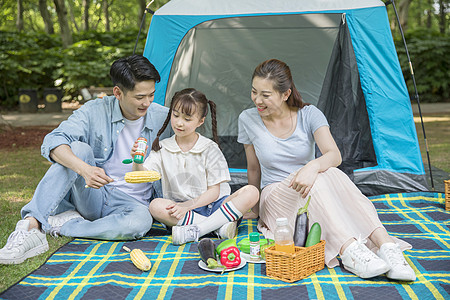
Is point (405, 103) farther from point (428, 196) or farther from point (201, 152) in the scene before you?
point (201, 152)

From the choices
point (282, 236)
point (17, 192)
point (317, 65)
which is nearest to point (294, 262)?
point (282, 236)

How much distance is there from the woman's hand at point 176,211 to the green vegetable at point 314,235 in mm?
754

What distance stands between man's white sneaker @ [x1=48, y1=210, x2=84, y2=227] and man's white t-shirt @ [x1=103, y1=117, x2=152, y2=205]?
25 cm

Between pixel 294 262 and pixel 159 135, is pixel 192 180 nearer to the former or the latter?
pixel 159 135

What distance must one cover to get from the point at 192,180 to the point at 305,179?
0.72m

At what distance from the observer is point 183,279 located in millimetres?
2031

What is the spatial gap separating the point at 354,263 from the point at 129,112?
1.45m

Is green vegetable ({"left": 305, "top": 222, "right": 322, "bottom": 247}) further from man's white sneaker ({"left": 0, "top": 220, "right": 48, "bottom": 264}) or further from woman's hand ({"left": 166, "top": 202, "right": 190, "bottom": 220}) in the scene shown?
man's white sneaker ({"left": 0, "top": 220, "right": 48, "bottom": 264})

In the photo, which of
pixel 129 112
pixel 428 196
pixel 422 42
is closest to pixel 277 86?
pixel 129 112

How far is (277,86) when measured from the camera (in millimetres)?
2514

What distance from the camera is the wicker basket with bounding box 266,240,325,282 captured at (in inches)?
76.7

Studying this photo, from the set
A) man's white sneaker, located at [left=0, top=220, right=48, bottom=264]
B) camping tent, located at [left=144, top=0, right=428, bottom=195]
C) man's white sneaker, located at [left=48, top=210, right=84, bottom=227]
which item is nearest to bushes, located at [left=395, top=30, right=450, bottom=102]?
camping tent, located at [left=144, top=0, right=428, bottom=195]

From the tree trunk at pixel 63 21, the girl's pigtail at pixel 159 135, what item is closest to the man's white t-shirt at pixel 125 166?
the girl's pigtail at pixel 159 135

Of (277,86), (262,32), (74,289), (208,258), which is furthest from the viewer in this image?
(262,32)
